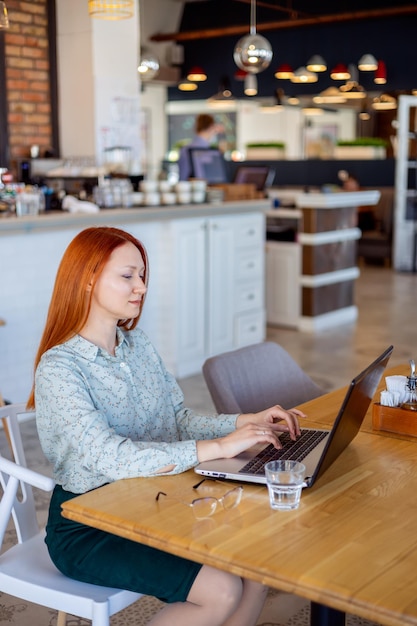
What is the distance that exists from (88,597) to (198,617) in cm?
26

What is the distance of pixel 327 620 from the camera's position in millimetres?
2043

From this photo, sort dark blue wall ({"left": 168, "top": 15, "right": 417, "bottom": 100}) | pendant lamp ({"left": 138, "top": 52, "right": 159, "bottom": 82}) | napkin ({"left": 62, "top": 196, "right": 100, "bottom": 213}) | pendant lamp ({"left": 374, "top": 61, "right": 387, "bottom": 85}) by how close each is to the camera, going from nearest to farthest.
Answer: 1. napkin ({"left": 62, "top": 196, "right": 100, "bottom": 213})
2. pendant lamp ({"left": 138, "top": 52, "right": 159, "bottom": 82})
3. pendant lamp ({"left": 374, "top": 61, "right": 387, "bottom": 85})
4. dark blue wall ({"left": 168, "top": 15, "right": 417, "bottom": 100})

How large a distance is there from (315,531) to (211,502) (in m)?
0.23

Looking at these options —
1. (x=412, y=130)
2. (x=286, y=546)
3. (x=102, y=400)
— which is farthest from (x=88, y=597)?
(x=412, y=130)

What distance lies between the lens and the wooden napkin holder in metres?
2.15

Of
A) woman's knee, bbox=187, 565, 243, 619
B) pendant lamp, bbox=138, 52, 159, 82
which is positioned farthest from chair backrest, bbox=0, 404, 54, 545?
pendant lamp, bbox=138, 52, 159, 82

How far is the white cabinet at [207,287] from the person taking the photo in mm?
5812

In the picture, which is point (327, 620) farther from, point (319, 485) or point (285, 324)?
point (285, 324)

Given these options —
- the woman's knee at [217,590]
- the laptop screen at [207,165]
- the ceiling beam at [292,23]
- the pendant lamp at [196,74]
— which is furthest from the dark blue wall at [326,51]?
the woman's knee at [217,590]

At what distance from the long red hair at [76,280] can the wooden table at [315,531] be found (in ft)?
1.52

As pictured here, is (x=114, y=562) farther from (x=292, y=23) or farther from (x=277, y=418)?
(x=292, y=23)

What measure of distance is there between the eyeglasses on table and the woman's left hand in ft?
1.06

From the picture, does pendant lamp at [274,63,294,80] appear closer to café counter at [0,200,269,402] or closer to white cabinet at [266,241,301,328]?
white cabinet at [266,241,301,328]

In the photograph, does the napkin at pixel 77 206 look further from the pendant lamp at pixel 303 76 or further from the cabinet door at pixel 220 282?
the pendant lamp at pixel 303 76
